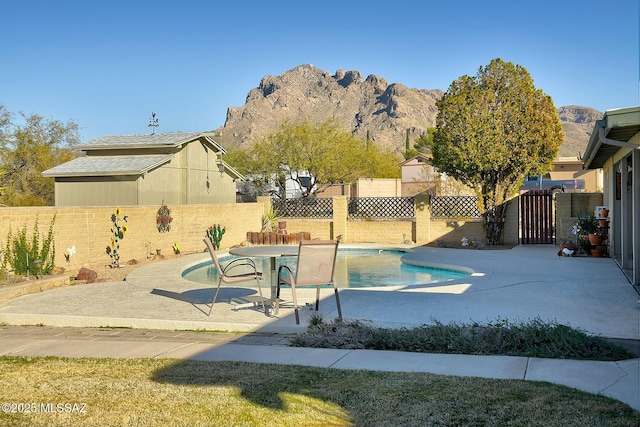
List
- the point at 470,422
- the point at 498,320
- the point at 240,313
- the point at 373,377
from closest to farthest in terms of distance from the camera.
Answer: the point at 470,422 < the point at 373,377 < the point at 498,320 < the point at 240,313

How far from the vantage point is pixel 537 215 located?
19359 mm

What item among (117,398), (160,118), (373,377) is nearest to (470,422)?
(373,377)

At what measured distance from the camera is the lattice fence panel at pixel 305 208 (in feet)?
76.3

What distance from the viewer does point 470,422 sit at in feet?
13.3

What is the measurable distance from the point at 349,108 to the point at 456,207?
322ft

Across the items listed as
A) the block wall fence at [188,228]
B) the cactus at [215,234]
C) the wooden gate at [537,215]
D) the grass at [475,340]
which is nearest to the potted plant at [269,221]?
the block wall fence at [188,228]

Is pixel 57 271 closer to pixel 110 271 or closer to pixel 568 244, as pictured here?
pixel 110 271

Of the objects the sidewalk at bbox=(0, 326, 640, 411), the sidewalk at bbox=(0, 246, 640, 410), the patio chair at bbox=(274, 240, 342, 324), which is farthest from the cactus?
the patio chair at bbox=(274, 240, 342, 324)

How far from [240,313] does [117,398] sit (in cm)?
375

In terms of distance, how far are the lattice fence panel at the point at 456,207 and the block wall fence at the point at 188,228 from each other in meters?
0.59

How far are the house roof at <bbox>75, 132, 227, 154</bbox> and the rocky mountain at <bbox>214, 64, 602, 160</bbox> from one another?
68716 mm

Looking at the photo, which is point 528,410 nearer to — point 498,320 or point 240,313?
point 498,320

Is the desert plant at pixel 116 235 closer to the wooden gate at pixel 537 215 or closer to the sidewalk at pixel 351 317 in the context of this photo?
the sidewalk at pixel 351 317

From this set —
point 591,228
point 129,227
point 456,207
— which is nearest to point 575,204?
point 591,228
